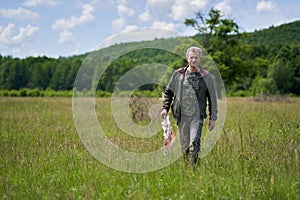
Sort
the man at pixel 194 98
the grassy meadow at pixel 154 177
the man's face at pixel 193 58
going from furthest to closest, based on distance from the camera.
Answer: the man at pixel 194 98
the man's face at pixel 193 58
the grassy meadow at pixel 154 177

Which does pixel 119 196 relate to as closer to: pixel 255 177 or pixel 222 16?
pixel 255 177

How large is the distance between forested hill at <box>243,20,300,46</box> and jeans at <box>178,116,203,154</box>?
96.6m

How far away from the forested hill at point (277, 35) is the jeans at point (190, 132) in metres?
96.6

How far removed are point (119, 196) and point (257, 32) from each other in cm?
11199

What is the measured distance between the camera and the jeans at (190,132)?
5570mm

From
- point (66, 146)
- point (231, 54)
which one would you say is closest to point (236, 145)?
point (66, 146)

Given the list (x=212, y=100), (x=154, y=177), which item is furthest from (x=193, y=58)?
(x=154, y=177)

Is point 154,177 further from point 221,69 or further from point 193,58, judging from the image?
point 221,69

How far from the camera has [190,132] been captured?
5.68 metres

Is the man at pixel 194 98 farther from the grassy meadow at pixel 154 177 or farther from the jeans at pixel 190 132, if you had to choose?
the grassy meadow at pixel 154 177

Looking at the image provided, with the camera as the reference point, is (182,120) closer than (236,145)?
Yes

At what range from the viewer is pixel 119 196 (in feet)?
13.9

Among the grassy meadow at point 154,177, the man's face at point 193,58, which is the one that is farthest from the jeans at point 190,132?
the man's face at point 193,58

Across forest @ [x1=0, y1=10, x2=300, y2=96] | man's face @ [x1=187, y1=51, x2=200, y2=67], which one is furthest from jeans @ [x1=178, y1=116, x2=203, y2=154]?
forest @ [x1=0, y1=10, x2=300, y2=96]
